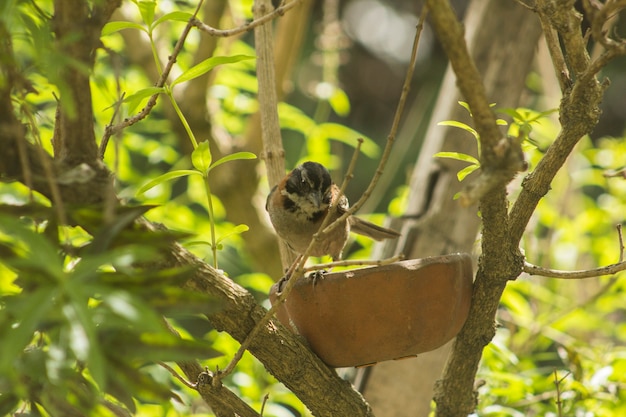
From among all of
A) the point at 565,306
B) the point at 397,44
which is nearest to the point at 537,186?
the point at 565,306

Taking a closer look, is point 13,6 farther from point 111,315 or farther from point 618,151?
point 618,151

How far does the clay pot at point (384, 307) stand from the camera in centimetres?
221

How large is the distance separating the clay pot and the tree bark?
1.24 metres

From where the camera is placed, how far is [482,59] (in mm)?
3771

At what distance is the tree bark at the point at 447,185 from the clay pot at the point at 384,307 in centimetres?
124

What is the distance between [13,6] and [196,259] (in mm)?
850

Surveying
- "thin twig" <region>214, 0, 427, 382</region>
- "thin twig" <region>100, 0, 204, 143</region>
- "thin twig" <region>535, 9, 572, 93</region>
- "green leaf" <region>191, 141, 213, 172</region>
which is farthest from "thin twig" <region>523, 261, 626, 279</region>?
"thin twig" <region>100, 0, 204, 143</region>

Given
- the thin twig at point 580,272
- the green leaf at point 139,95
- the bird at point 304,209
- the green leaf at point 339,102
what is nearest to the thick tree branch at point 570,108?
the thin twig at point 580,272

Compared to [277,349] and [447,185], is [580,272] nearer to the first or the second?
[277,349]

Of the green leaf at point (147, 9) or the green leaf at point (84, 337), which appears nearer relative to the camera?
the green leaf at point (84, 337)

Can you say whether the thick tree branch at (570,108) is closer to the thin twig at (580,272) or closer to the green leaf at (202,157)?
the thin twig at (580,272)

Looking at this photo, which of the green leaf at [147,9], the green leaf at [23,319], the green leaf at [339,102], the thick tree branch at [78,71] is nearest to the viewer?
the green leaf at [23,319]

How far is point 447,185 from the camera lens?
370cm

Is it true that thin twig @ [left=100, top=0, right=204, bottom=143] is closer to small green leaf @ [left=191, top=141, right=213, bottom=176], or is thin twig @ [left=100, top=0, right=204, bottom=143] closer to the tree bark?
small green leaf @ [left=191, top=141, right=213, bottom=176]
